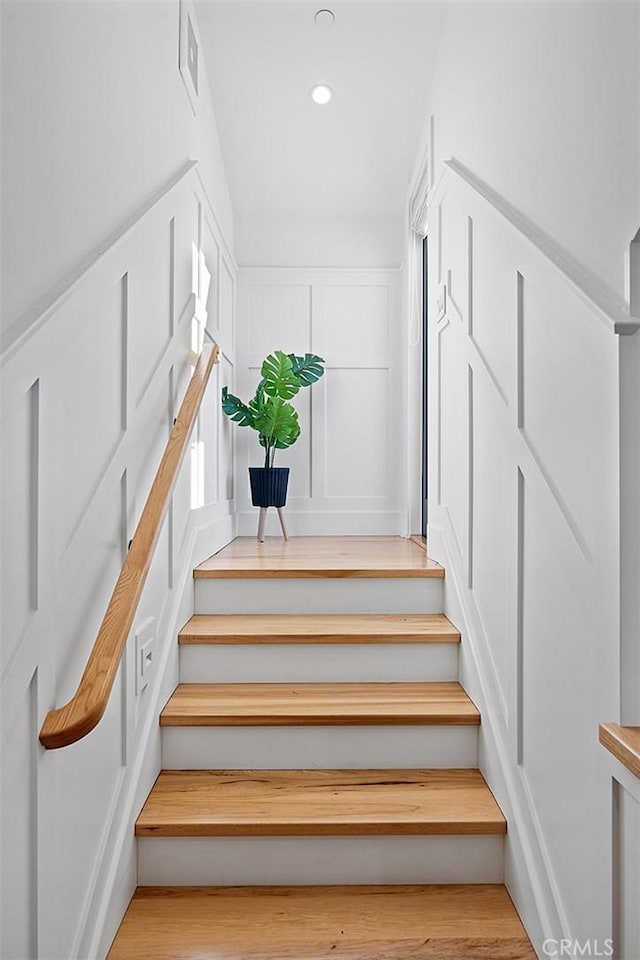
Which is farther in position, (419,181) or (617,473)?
(419,181)

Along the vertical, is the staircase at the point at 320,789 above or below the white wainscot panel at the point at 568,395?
below

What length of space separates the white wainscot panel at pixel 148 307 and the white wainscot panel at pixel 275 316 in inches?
91.1

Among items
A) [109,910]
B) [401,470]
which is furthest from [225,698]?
[401,470]

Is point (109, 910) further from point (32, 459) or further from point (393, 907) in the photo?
point (32, 459)

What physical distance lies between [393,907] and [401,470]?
3.10m

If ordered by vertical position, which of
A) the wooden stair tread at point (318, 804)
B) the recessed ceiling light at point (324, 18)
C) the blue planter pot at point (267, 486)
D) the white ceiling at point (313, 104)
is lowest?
the wooden stair tread at point (318, 804)

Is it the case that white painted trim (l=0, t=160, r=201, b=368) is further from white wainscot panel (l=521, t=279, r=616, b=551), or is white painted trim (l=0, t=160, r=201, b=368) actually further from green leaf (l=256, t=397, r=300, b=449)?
green leaf (l=256, t=397, r=300, b=449)

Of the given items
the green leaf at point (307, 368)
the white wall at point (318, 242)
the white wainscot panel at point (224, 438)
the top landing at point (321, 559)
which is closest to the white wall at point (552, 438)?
the top landing at point (321, 559)

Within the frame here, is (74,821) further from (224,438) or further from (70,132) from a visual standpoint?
(224,438)

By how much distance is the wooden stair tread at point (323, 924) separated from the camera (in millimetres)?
1517

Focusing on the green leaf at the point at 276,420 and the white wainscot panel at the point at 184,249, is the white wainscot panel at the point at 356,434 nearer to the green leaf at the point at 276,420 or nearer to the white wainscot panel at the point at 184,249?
the green leaf at the point at 276,420

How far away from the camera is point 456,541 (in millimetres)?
2516

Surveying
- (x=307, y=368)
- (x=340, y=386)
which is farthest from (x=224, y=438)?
(x=340, y=386)

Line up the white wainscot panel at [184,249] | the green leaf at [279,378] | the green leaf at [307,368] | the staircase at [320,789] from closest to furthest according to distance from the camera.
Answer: the staircase at [320,789] → the white wainscot panel at [184,249] → the green leaf at [279,378] → the green leaf at [307,368]
